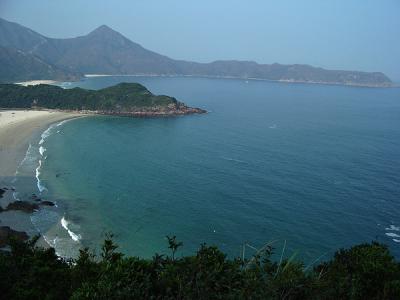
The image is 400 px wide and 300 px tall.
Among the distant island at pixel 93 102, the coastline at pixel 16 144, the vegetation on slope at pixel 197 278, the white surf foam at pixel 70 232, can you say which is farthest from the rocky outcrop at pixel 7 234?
the distant island at pixel 93 102

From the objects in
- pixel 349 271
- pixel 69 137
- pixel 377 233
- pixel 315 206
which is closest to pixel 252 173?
pixel 315 206

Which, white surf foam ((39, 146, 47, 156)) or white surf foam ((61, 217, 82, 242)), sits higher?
white surf foam ((39, 146, 47, 156))

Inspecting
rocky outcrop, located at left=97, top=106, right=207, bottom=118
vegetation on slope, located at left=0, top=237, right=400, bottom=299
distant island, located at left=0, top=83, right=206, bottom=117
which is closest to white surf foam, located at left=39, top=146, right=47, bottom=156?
A: rocky outcrop, located at left=97, top=106, right=207, bottom=118

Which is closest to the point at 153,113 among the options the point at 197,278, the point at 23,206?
the point at 23,206

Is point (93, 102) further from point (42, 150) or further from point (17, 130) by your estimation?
point (42, 150)

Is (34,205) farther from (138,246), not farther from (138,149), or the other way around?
(138,149)

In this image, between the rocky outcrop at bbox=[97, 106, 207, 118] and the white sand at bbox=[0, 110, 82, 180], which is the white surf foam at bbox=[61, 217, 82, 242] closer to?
the white sand at bbox=[0, 110, 82, 180]
